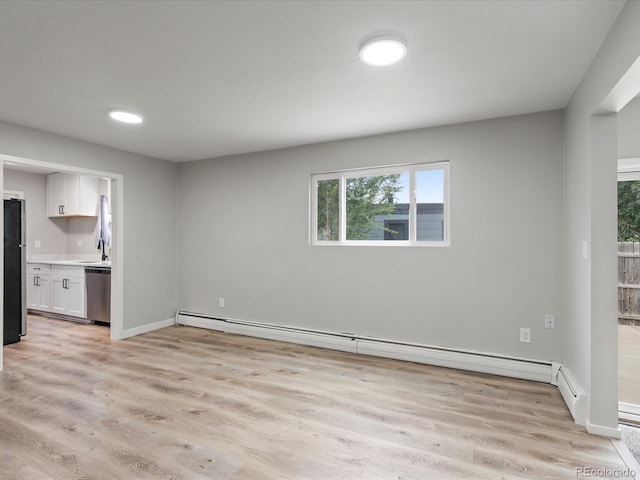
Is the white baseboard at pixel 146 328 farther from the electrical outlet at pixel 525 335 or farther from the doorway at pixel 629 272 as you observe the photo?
the doorway at pixel 629 272

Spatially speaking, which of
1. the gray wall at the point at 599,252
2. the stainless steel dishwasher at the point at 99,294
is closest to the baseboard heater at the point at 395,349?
the gray wall at the point at 599,252

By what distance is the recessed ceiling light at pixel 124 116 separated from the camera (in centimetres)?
312

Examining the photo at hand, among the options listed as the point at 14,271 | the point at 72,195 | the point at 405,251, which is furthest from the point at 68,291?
the point at 405,251

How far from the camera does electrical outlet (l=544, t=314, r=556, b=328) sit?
10.1ft

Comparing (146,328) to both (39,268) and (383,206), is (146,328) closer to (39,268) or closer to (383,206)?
(39,268)

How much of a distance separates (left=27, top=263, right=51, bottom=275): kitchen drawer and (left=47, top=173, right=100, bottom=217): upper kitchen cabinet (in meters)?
0.88

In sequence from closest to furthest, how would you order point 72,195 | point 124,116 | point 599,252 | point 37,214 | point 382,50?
point 382,50, point 599,252, point 124,116, point 72,195, point 37,214

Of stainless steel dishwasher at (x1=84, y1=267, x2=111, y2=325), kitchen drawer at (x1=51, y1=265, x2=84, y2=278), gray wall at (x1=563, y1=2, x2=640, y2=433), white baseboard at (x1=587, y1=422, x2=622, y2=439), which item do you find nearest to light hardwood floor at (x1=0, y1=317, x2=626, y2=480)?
white baseboard at (x1=587, y1=422, x2=622, y2=439)

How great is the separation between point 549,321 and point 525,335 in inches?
9.0

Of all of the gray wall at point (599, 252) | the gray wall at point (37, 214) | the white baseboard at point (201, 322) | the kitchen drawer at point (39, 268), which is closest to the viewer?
the gray wall at point (599, 252)

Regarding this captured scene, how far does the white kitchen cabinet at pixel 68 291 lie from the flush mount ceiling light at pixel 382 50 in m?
5.05

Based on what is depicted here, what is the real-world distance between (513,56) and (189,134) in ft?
9.90

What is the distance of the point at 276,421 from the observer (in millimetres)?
2428

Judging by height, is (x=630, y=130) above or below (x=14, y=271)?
above
